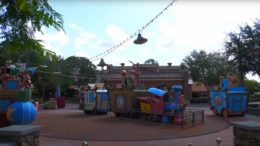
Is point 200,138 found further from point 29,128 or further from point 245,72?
point 245,72

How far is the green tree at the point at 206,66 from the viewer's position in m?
47.5

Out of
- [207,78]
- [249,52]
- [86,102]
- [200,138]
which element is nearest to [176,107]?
[200,138]

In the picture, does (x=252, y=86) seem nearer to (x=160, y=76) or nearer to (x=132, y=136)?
(x=160, y=76)

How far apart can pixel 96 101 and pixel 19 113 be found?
9.45m

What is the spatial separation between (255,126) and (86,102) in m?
17.0

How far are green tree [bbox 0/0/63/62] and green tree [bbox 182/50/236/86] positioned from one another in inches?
1729

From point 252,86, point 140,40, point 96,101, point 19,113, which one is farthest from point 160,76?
point 19,113

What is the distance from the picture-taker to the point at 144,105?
60.8 feet

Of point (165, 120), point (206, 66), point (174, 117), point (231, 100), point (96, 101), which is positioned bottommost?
point (165, 120)

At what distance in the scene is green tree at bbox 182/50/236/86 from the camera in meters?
47.5

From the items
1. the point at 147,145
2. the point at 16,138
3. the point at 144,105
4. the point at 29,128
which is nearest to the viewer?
the point at 16,138

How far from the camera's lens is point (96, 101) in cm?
2281

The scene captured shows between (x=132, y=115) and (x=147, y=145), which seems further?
(x=132, y=115)

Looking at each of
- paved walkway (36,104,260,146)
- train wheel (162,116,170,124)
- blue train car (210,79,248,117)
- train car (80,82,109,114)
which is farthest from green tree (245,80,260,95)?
paved walkway (36,104,260,146)
